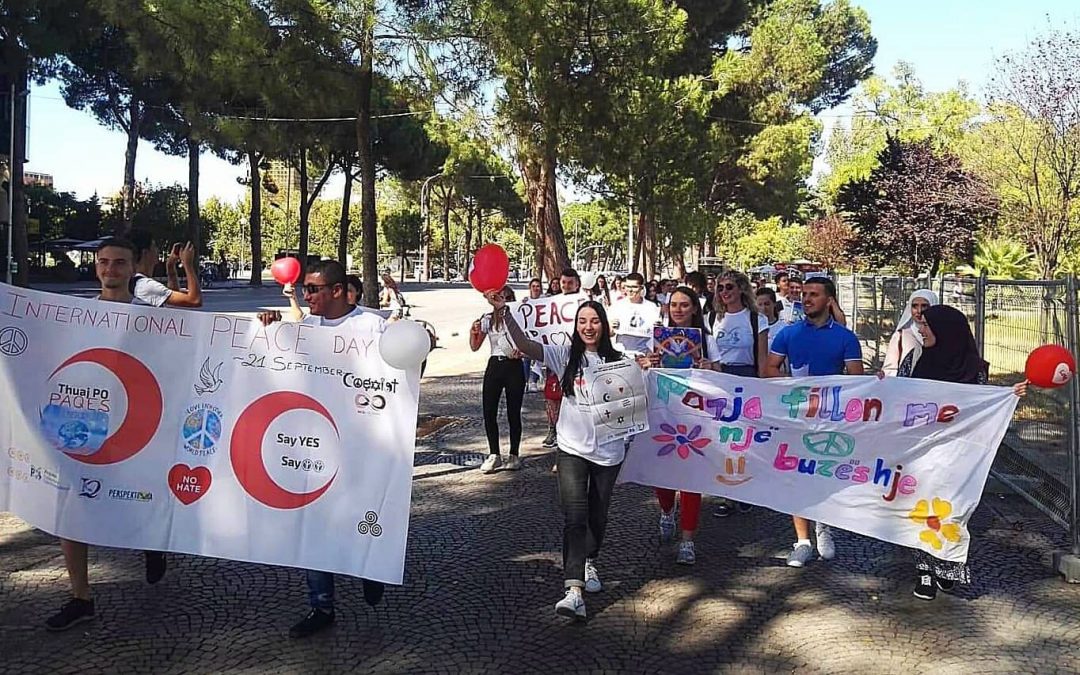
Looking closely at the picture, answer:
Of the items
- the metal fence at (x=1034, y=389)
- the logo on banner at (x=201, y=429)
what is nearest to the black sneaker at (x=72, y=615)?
the logo on banner at (x=201, y=429)

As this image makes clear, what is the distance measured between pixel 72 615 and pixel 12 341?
4.61ft

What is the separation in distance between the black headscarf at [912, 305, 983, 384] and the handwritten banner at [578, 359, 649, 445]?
1812 millimetres

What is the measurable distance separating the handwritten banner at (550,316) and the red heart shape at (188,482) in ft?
11.5

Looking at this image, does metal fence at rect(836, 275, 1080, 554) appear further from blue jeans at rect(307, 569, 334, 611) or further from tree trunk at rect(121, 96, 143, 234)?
tree trunk at rect(121, 96, 143, 234)

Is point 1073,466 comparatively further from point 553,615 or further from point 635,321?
point 635,321

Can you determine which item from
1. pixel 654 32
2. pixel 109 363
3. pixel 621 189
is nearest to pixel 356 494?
pixel 109 363

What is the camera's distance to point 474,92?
11.1m

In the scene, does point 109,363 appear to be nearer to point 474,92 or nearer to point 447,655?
point 447,655

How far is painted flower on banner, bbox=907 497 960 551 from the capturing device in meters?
5.17

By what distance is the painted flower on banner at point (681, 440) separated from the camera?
18.9 ft

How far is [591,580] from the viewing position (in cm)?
518

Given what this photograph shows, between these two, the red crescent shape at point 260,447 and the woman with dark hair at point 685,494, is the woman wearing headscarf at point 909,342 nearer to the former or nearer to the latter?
the woman with dark hair at point 685,494

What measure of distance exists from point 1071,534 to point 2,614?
5743 mm

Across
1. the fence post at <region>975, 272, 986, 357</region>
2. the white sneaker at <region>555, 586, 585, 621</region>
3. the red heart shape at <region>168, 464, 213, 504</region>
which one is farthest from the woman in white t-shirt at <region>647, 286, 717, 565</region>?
the fence post at <region>975, 272, 986, 357</region>
